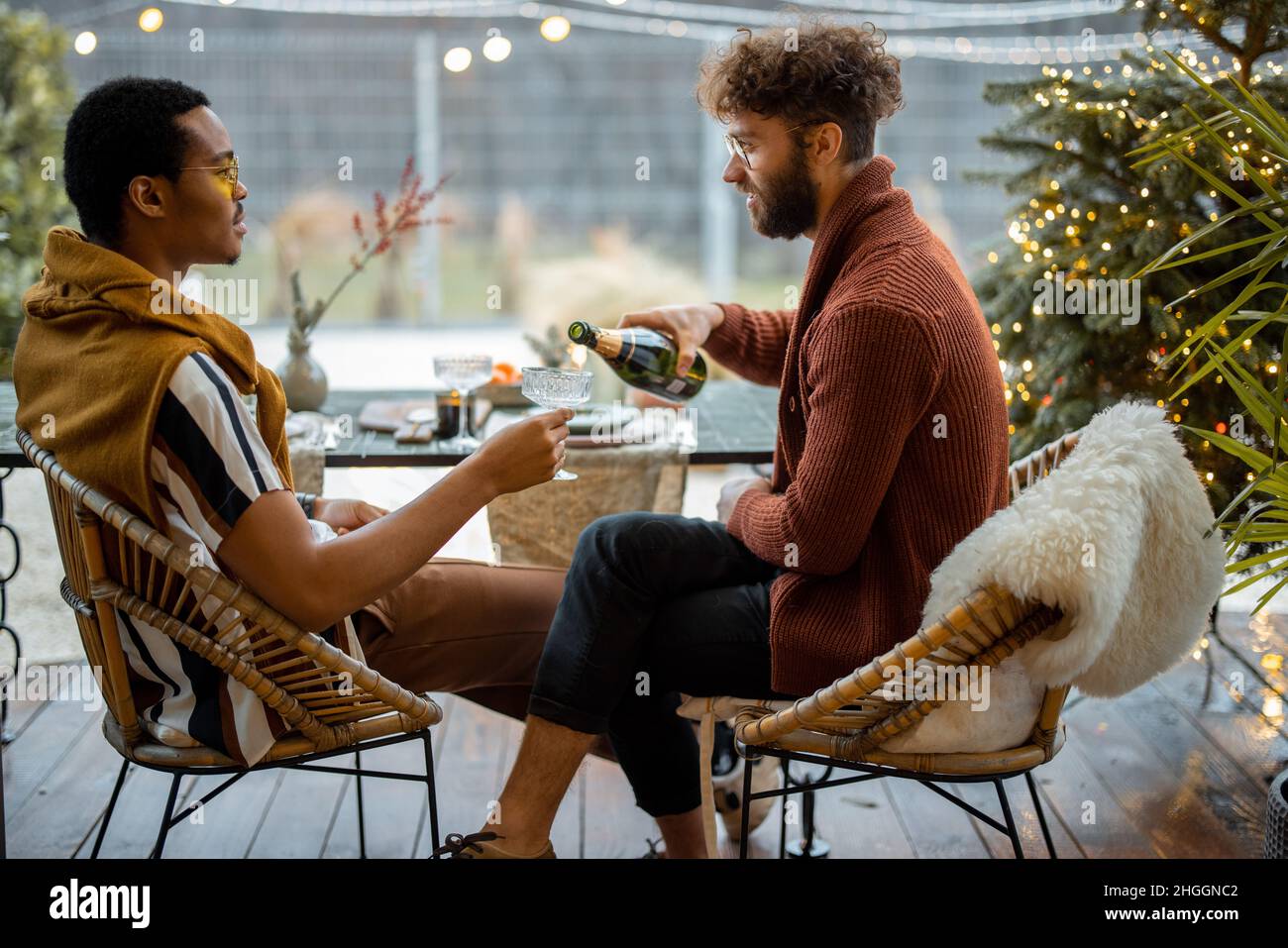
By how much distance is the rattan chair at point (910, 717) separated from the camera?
4.11ft

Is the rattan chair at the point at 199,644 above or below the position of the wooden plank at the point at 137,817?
above

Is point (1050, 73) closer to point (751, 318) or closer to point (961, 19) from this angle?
point (751, 318)

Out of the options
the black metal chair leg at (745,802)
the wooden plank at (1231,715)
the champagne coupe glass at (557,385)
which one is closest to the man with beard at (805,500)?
the black metal chair leg at (745,802)

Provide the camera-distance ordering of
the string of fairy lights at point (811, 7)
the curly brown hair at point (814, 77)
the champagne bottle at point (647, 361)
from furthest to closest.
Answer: the string of fairy lights at point (811, 7) < the champagne bottle at point (647, 361) < the curly brown hair at point (814, 77)

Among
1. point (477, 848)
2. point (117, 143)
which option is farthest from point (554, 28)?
point (477, 848)

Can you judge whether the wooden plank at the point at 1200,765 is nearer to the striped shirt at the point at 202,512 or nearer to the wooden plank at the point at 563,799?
the wooden plank at the point at 563,799

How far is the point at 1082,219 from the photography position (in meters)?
2.62

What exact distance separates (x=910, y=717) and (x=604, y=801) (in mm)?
964

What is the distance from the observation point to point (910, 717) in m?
1.35

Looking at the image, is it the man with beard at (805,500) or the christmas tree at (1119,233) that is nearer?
the man with beard at (805,500)

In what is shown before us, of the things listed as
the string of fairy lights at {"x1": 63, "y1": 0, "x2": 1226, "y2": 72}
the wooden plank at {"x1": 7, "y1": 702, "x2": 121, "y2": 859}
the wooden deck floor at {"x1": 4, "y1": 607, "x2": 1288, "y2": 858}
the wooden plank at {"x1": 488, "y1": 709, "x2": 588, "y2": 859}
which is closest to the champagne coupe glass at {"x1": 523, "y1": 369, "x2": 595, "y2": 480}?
the wooden plank at {"x1": 488, "y1": 709, "x2": 588, "y2": 859}

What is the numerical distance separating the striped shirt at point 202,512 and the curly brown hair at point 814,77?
2.61 ft

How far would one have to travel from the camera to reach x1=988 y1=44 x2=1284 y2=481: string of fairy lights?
244cm
